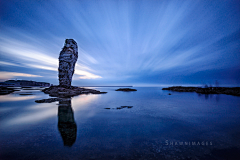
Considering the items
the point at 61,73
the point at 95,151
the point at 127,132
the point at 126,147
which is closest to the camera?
the point at 95,151

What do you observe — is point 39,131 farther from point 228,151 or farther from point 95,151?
point 228,151

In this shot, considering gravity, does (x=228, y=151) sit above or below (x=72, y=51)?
below

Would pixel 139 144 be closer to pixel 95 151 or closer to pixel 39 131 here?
pixel 95 151

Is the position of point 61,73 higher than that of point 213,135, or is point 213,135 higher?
point 61,73

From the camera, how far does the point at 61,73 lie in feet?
123

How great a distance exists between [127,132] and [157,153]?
280cm

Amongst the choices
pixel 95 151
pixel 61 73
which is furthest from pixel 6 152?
pixel 61 73

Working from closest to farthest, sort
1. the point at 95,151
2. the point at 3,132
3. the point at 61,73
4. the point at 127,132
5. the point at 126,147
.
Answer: the point at 95,151, the point at 126,147, the point at 3,132, the point at 127,132, the point at 61,73

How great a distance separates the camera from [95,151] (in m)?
4.81

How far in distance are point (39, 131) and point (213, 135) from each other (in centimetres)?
1301

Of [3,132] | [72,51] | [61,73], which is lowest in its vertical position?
[3,132]

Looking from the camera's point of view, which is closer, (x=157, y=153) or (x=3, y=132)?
(x=157, y=153)

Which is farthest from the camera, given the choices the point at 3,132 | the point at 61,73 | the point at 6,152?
the point at 61,73

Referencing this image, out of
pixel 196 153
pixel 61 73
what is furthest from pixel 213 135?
pixel 61 73
